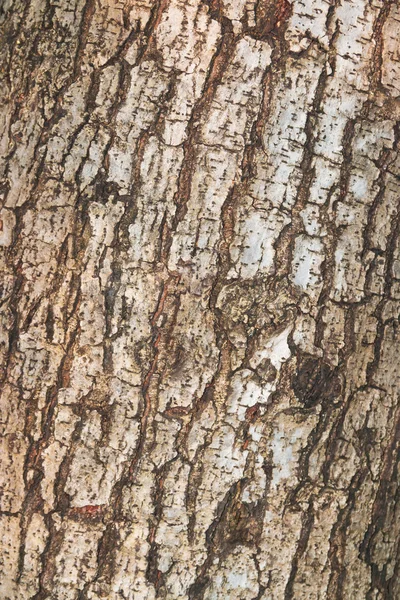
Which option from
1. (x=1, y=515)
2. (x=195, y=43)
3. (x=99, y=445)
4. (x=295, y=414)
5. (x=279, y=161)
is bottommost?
(x=1, y=515)

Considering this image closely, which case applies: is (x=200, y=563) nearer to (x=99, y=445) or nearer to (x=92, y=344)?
(x=99, y=445)

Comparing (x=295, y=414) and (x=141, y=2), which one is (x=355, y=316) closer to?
(x=295, y=414)

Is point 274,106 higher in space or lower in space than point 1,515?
higher

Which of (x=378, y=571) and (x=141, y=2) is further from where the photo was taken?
(x=378, y=571)

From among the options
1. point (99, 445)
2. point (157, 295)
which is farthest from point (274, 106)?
point (99, 445)

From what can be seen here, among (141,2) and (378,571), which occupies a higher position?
(141,2)

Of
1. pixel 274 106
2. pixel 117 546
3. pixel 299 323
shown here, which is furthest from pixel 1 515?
pixel 274 106
